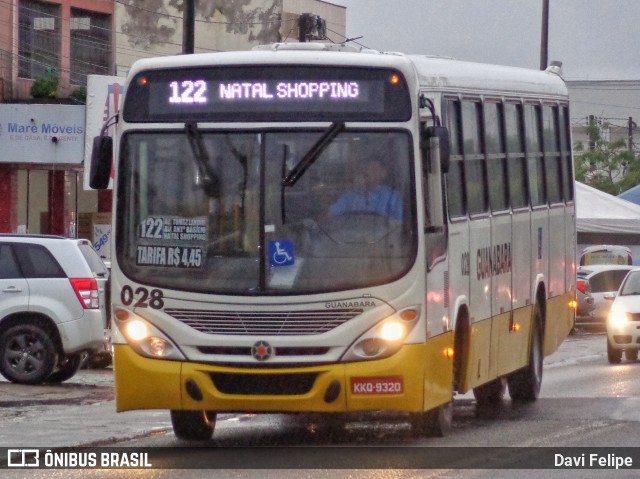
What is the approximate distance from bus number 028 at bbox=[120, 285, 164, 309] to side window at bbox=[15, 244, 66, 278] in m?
7.40

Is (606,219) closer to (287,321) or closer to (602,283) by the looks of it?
(602,283)

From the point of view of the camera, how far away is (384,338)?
11.7 meters

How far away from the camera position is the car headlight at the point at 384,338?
460 inches

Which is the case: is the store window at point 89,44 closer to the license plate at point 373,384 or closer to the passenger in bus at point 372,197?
the passenger in bus at point 372,197

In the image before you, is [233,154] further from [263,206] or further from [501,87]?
[501,87]

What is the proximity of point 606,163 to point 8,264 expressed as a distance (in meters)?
68.7

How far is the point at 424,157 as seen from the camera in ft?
39.5

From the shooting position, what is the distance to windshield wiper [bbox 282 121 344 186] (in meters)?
11.8

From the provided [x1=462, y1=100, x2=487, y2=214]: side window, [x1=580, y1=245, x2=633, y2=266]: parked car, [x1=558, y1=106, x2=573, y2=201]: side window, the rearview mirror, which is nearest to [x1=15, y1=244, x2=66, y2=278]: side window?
[x1=558, y1=106, x2=573, y2=201]: side window

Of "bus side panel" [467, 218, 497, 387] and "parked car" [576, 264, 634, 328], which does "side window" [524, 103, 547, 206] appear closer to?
"bus side panel" [467, 218, 497, 387]

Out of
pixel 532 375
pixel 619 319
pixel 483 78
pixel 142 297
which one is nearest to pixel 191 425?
pixel 142 297

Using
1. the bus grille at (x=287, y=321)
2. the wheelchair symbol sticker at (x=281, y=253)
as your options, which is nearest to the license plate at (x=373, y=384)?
the bus grille at (x=287, y=321)

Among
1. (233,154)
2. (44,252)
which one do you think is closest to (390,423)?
(233,154)

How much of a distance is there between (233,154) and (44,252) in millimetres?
7934
